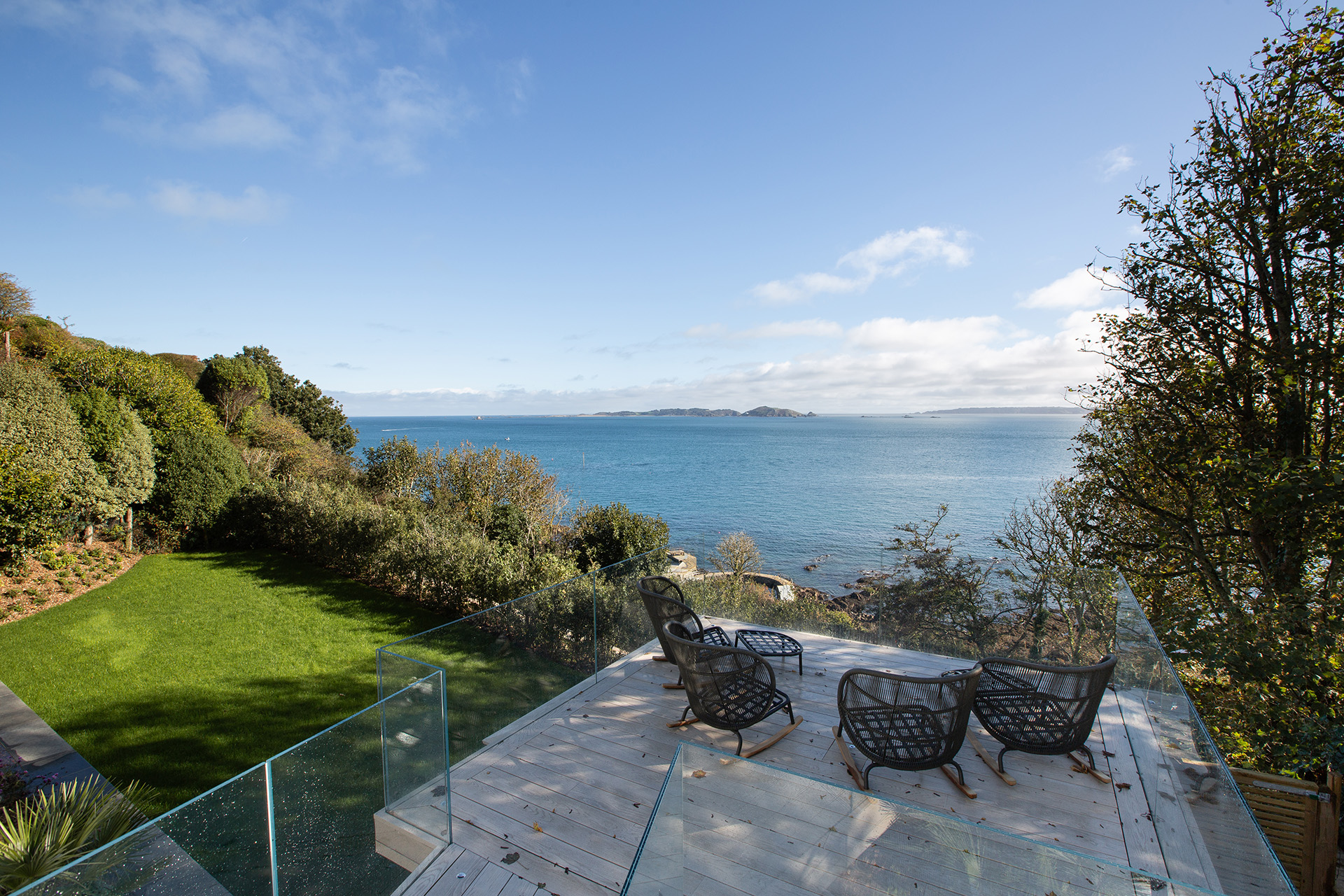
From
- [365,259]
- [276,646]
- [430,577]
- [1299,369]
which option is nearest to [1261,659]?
[1299,369]

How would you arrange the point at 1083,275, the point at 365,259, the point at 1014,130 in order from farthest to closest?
the point at 365,259
the point at 1014,130
the point at 1083,275

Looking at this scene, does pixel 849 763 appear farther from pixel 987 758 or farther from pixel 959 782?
pixel 987 758

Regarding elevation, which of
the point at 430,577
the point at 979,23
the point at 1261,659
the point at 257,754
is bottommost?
the point at 257,754

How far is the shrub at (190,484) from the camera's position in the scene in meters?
13.0

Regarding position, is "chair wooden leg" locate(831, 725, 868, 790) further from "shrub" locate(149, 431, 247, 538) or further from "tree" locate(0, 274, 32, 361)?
"tree" locate(0, 274, 32, 361)

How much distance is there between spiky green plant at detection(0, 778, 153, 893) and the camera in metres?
2.79

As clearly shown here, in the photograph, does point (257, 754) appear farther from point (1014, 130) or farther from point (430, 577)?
point (1014, 130)

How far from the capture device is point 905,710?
306cm

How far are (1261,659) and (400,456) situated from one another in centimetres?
1877

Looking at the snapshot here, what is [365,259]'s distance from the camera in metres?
18.5

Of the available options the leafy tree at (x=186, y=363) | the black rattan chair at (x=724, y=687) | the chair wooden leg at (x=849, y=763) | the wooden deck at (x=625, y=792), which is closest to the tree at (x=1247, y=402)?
the wooden deck at (x=625, y=792)

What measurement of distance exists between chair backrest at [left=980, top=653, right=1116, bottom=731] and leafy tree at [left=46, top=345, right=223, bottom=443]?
60.1 ft

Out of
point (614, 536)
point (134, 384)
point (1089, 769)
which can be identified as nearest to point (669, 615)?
point (1089, 769)

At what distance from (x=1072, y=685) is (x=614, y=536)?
10450 millimetres
